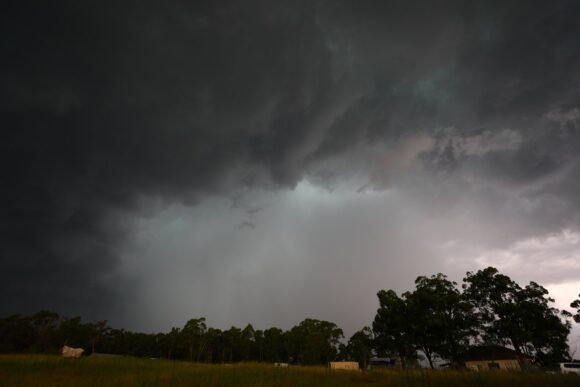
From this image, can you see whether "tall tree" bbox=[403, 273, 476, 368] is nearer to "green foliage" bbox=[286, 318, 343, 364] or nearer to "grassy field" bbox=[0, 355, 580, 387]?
"grassy field" bbox=[0, 355, 580, 387]

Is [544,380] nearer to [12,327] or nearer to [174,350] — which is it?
[174,350]

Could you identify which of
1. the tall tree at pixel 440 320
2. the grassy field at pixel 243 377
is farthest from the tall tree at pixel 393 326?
the grassy field at pixel 243 377

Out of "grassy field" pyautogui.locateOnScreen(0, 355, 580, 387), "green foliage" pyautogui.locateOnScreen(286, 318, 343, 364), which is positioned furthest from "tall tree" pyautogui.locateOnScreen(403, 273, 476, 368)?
"green foliage" pyautogui.locateOnScreen(286, 318, 343, 364)

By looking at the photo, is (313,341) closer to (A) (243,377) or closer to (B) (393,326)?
(B) (393,326)

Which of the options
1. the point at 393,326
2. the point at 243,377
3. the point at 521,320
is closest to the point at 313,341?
the point at 393,326

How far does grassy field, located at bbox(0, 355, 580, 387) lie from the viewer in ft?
32.7

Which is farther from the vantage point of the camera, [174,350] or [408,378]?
[174,350]

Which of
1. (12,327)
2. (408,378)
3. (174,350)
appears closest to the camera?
(408,378)

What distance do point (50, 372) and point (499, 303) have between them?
48.4 meters

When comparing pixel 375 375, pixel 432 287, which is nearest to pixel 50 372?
pixel 375 375

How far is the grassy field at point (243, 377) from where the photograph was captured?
9977mm

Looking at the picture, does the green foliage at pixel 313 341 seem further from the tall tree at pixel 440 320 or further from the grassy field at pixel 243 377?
Result: the grassy field at pixel 243 377

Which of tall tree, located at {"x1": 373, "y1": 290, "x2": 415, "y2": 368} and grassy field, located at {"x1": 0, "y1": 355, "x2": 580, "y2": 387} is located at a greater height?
tall tree, located at {"x1": 373, "y1": 290, "x2": 415, "y2": 368}

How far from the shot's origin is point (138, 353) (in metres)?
109
